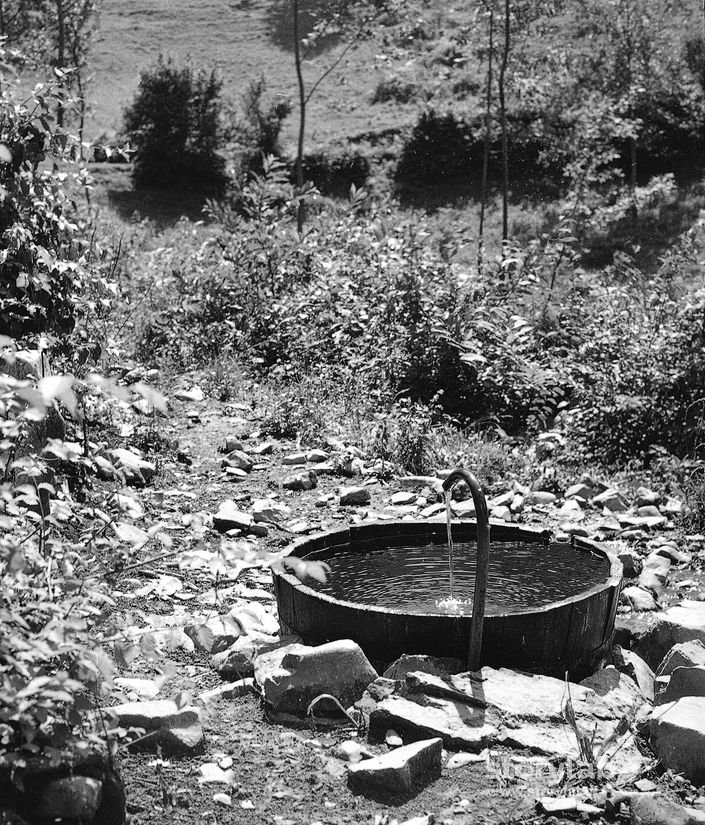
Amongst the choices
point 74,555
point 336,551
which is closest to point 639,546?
point 336,551

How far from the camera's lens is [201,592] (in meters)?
4.62

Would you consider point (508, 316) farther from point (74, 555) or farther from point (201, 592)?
point (74, 555)

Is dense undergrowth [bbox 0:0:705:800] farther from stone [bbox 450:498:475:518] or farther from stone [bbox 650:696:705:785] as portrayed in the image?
stone [bbox 650:696:705:785]

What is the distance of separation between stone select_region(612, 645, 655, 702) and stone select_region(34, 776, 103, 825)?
217 centimetres

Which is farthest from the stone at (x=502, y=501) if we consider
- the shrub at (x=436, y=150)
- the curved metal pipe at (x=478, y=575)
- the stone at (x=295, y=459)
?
the shrub at (x=436, y=150)

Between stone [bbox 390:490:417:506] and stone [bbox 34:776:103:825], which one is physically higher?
stone [bbox 34:776:103:825]

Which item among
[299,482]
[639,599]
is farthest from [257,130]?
[639,599]

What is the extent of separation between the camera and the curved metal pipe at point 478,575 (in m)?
3.35

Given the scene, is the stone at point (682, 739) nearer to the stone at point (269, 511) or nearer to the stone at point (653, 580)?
the stone at point (653, 580)

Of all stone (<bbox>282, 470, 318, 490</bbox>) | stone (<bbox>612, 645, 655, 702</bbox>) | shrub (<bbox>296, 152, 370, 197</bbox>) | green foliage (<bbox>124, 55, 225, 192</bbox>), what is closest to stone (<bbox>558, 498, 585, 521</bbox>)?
stone (<bbox>282, 470, 318, 490</bbox>)

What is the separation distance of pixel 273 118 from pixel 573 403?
18588 millimetres

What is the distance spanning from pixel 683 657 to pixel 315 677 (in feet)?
4.56

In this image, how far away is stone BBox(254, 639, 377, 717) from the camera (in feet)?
10.8

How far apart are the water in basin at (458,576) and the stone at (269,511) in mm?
1206
